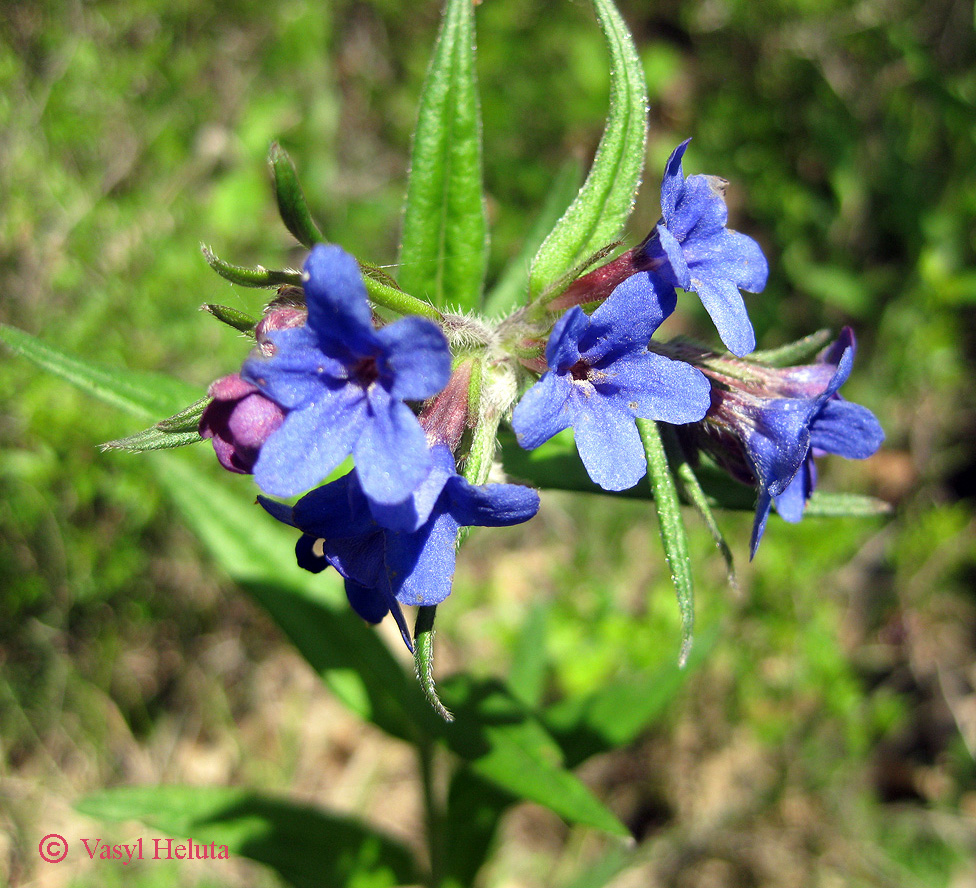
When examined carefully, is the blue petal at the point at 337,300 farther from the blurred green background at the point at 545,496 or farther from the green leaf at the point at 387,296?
the blurred green background at the point at 545,496

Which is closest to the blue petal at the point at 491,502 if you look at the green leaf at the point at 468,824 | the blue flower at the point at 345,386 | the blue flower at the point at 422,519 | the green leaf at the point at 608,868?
the blue flower at the point at 422,519

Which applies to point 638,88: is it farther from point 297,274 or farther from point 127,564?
point 127,564

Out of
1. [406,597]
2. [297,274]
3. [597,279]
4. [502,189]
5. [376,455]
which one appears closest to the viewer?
[376,455]

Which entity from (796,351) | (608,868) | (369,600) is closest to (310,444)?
(369,600)

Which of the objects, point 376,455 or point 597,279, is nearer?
point 376,455

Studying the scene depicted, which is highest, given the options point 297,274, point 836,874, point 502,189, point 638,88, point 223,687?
point 638,88

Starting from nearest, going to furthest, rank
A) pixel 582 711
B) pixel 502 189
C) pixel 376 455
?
pixel 376 455, pixel 582 711, pixel 502 189

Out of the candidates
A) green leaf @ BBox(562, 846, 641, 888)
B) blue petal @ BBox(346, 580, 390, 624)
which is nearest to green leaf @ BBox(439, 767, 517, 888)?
green leaf @ BBox(562, 846, 641, 888)

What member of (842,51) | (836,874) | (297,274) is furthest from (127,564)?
(842,51)
